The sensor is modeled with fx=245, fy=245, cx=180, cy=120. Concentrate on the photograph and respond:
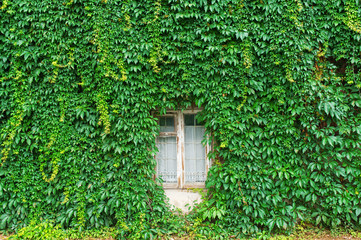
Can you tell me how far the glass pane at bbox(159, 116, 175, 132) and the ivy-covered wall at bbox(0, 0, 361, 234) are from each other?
1.20 feet

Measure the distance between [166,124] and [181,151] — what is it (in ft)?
1.89

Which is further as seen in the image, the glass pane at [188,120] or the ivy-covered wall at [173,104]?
the glass pane at [188,120]

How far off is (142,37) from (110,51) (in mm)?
574

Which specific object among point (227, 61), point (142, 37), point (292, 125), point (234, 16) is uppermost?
point (234, 16)

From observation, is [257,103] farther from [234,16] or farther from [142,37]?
[142,37]

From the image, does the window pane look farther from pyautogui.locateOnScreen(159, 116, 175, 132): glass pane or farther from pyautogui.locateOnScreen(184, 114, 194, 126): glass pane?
pyautogui.locateOnScreen(184, 114, 194, 126): glass pane

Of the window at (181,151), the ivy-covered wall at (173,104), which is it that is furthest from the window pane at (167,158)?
the ivy-covered wall at (173,104)

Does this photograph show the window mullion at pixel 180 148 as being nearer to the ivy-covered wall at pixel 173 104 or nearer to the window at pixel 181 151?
the window at pixel 181 151

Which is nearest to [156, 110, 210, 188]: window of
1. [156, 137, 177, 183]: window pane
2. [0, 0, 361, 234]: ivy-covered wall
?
[156, 137, 177, 183]: window pane

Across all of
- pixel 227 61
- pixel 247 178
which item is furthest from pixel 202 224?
pixel 227 61

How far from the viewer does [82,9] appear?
13.4 ft

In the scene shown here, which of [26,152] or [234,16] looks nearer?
[234,16]

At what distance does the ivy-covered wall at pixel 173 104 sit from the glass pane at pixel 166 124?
0.37 m

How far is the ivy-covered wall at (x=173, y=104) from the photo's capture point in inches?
157
